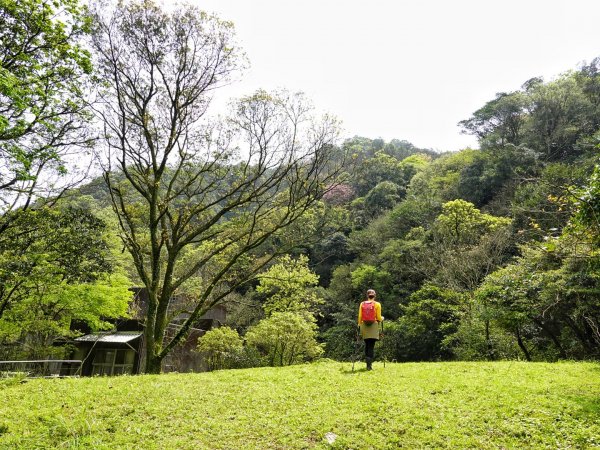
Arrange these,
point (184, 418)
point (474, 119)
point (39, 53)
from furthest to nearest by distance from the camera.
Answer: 1. point (474, 119)
2. point (39, 53)
3. point (184, 418)

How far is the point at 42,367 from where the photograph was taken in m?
18.1

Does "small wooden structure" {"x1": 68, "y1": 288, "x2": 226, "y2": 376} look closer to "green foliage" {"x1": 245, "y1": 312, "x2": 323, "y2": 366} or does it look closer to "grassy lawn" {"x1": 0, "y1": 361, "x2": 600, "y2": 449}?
"green foliage" {"x1": 245, "y1": 312, "x2": 323, "y2": 366}

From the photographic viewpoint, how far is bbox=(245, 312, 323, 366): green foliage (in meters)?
19.5

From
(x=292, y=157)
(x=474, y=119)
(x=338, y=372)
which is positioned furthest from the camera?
(x=474, y=119)

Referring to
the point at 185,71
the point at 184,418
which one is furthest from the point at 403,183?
the point at 184,418

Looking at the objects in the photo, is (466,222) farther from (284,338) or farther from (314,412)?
(314,412)

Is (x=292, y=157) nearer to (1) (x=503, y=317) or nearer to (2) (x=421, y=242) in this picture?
(1) (x=503, y=317)

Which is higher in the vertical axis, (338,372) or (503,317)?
(503,317)

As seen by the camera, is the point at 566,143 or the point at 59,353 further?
the point at 566,143

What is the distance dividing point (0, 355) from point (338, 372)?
21652mm

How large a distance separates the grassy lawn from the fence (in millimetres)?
5939

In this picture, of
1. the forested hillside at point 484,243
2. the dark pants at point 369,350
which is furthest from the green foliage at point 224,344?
the dark pants at point 369,350

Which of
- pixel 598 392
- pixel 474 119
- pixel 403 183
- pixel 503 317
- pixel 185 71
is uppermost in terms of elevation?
pixel 474 119

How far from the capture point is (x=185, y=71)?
13.0 m
